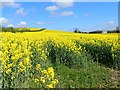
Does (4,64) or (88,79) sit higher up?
(4,64)

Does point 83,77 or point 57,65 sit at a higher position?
point 57,65

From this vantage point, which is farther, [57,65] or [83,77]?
[57,65]

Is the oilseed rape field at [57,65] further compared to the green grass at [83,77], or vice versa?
the green grass at [83,77]

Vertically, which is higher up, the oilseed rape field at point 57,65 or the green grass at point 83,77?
the oilseed rape field at point 57,65

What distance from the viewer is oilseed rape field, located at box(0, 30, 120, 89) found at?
7082 mm

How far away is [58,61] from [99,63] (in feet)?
6.70

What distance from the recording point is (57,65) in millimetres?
11922

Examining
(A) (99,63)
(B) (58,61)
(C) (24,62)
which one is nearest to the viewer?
(C) (24,62)

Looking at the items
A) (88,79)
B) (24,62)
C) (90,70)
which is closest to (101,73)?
(90,70)

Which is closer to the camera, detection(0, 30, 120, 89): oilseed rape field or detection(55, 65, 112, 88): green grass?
detection(0, 30, 120, 89): oilseed rape field

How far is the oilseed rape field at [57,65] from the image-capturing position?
7.08 m

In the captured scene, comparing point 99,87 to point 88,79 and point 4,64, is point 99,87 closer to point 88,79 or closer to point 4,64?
point 88,79

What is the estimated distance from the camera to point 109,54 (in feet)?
46.7

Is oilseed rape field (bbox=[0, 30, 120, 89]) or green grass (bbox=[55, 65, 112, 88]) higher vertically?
oilseed rape field (bbox=[0, 30, 120, 89])
